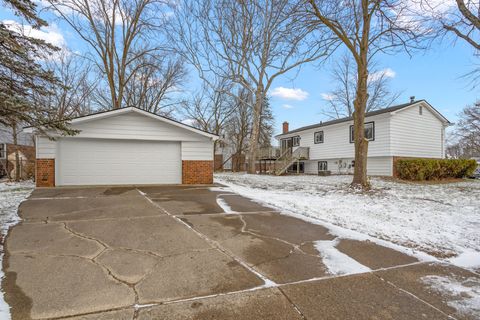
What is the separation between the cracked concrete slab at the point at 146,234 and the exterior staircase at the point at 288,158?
15.4 metres

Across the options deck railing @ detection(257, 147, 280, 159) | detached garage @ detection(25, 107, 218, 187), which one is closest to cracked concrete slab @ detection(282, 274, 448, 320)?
detached garage @ detection(25, 107, 218, 187)

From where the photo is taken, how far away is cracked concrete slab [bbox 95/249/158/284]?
2.72 m

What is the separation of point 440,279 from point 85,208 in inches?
259

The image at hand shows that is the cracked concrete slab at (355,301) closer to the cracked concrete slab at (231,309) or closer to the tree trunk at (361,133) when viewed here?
the cracked concrete slab at (231,309)

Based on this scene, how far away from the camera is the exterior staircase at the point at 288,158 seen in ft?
65.1

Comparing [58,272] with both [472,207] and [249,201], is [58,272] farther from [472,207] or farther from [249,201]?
[472,207]

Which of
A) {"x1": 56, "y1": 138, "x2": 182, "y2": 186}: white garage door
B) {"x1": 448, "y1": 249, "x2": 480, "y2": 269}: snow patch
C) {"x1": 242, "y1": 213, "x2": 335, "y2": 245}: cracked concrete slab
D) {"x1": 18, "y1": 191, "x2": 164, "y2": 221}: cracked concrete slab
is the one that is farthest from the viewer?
{"x1": 56, "y1": 138, "x2": 182, "y2": 186}: white garage door

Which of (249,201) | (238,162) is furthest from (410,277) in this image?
(238,162)

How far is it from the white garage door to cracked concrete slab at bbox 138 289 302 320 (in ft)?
30.7

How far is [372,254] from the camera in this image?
11.4 feet

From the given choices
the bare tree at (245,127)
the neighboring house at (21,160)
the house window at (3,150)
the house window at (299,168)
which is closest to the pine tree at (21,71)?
the neighboring house at (21,160)

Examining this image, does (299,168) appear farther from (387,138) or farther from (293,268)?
(293,268)

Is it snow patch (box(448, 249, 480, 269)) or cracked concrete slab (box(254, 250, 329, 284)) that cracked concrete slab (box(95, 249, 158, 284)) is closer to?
cracked concrete slab (box(254, 250, 329, 284))

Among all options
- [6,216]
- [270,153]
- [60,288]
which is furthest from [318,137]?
[60,288]
